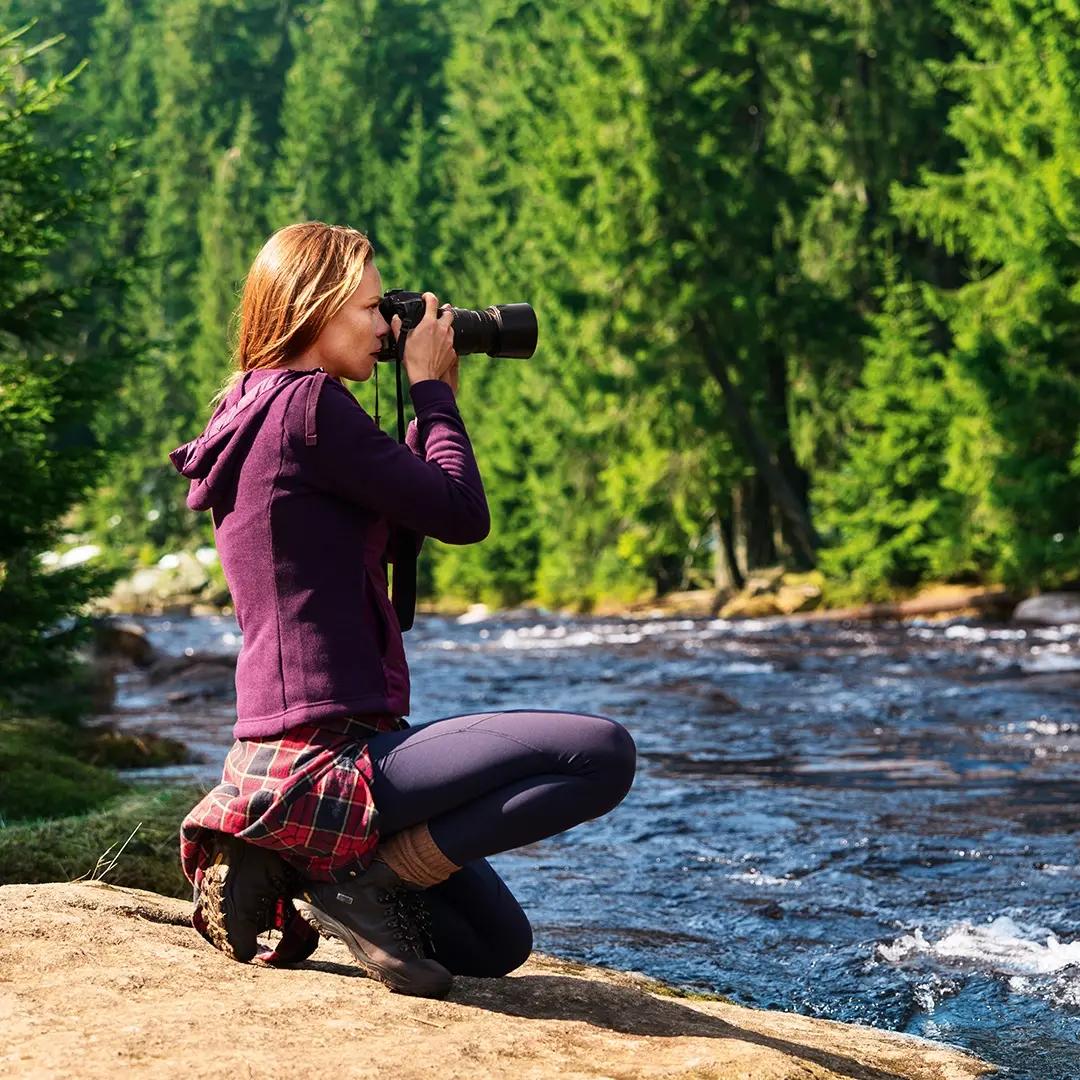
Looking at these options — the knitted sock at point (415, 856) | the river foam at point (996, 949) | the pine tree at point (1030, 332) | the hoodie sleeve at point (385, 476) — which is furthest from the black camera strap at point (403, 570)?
the pine tree at point (1030, 332)

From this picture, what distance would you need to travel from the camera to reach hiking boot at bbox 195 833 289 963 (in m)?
3.67

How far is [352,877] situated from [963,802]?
16.8 ft

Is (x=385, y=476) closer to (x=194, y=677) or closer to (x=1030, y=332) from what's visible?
(x=194, y=677)

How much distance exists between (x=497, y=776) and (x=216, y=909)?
0.74m

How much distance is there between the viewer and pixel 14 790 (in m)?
6.82

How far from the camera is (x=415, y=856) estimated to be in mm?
3598

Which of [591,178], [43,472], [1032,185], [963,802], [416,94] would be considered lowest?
[963,802]

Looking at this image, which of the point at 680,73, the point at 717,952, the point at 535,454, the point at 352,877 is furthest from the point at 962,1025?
the point at 535,454

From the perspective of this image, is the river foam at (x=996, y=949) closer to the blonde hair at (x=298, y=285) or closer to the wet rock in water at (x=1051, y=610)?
the blonde hair at (x=298, y=285)

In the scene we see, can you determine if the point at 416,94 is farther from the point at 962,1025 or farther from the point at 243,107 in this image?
the point at 962,1025

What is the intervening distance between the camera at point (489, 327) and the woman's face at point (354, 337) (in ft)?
0.28

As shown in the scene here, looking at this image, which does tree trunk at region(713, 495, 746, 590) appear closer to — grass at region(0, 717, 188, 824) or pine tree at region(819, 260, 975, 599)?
pine tree at region(819, 260, 975, 599)

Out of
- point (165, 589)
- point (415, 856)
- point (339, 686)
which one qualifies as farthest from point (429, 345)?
point (165, 589)

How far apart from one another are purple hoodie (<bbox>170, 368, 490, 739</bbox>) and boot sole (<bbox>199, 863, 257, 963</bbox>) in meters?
0.39
